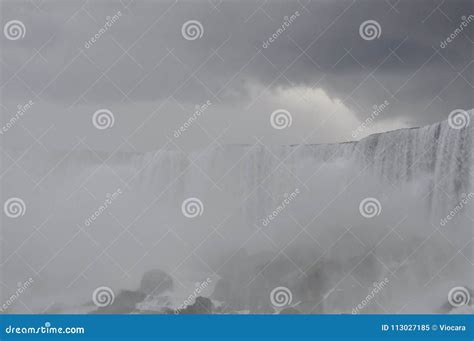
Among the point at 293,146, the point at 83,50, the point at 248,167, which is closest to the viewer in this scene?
the point at 83,50

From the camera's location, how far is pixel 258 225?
22.1 m

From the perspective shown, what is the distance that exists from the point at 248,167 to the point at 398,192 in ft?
15.6

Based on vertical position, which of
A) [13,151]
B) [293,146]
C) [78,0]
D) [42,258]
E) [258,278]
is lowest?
[42,258]

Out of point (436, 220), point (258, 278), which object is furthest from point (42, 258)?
point (436, 220)

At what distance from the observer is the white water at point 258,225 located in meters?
20.3

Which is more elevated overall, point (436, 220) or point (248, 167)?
point (436, 220)

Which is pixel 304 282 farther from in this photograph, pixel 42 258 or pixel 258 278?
pixel 42 258

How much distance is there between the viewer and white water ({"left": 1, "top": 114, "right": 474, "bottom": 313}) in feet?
66.7

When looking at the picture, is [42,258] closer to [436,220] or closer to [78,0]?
[78,0]

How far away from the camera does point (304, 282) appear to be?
73.9ft

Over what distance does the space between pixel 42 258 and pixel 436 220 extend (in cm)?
1121

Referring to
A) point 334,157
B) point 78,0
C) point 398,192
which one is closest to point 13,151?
point 78,0
